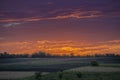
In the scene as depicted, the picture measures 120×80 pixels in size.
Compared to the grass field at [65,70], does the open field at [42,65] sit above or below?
above

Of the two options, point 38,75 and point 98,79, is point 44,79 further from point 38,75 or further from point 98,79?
point 98,79

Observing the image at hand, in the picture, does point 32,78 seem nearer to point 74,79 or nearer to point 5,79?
point 5,79

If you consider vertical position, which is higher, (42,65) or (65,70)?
(42,65)

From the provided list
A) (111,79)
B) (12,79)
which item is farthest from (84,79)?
(12,79)

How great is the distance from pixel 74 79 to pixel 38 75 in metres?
9.06

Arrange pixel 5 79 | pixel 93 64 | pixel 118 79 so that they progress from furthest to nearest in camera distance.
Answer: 1. pixel 93 64
2. pixel 5 79
3. pixel 118 79

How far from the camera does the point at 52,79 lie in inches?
2292

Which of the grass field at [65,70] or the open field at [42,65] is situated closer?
the grass field at [65,70]

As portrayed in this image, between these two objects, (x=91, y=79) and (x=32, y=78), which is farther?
(x=32, y=78)

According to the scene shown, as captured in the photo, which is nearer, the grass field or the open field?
the grass field

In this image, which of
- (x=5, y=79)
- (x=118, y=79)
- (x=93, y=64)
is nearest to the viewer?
(x=118, y=79)

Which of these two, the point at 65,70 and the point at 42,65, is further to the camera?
the point at 42,65

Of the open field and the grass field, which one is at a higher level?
the open field

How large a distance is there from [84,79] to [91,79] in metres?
1.55
